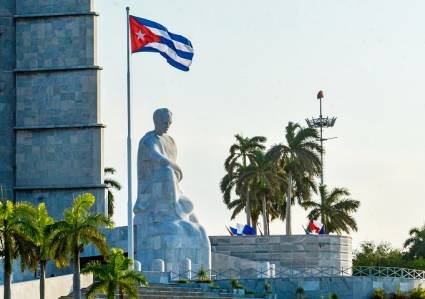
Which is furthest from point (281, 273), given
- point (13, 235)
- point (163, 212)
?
point (13, 235)

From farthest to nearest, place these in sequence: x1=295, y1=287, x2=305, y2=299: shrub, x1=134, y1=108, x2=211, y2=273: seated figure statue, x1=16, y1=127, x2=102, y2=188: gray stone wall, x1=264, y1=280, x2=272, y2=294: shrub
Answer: x1=16, y1=127, x2=102, y2=188: gray stone wall, x1=134, y1=108, x2=211, y2=273: seated figure statue, x1=295, y1=287, x2=305, y2=299: shrub, x1=264, y1=280, x2=272, y2=294: shrub

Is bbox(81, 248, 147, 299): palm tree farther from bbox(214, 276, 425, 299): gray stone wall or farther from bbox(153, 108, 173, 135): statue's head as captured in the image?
bbox(153, 108, 173, 135): statue's head

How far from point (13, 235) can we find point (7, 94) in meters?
22.1

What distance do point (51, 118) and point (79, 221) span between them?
19058 millimetres

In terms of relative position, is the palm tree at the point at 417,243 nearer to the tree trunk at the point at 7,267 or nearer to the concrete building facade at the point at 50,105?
the concrete building facade at the point at 50,105

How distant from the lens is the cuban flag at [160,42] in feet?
158

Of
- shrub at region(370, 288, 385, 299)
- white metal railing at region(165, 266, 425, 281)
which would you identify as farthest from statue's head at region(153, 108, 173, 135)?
shrub at region(370, 288, 385, 299)

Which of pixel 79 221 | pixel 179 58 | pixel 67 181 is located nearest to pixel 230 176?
pixel 67 181

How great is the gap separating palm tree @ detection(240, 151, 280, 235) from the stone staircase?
18.9 m

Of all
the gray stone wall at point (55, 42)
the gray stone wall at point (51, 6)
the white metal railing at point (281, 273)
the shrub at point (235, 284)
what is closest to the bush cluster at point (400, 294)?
the white metal railing at point (281, 273)

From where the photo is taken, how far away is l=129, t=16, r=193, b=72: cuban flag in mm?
48062

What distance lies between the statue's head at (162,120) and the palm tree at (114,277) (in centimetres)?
1443

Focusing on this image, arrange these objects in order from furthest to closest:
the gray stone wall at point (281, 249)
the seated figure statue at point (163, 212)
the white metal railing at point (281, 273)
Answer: the gray stone wall at point (281, 249), the seated figure statue at point (163, 212), the white metal railing at point (281, 273)

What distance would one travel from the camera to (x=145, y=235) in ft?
173
